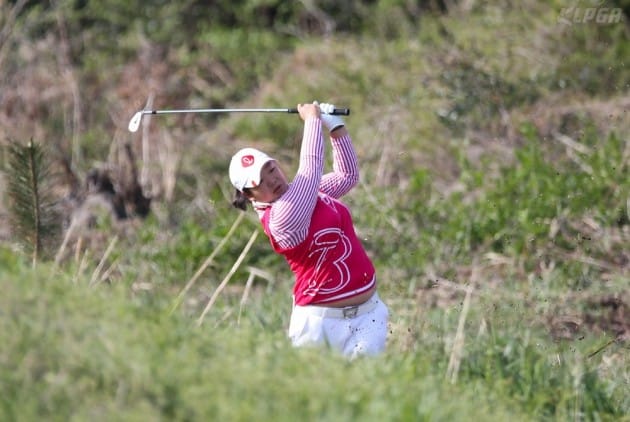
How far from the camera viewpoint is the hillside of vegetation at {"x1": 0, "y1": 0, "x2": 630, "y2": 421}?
13.1 feet

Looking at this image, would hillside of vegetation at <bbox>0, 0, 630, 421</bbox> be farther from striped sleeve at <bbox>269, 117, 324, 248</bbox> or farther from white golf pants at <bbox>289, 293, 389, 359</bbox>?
striped sleeve at <bbox>269, 117, 324, 248</bbox>

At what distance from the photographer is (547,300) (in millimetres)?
8023

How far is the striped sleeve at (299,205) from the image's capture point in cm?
557

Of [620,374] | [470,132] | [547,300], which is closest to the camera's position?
[620,374]

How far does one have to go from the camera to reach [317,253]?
5781mm

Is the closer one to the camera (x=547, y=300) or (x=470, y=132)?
(x=547, y=300)

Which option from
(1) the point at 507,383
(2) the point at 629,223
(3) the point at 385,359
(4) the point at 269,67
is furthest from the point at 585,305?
(4) the point at 269,67

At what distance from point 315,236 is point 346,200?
4.46 metres

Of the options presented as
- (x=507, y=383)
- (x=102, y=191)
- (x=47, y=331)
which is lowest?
(x=102, y=191)

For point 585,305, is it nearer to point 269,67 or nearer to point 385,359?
point 385,359

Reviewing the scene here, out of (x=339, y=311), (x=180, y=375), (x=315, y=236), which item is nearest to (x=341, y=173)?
(x=315, y=236)

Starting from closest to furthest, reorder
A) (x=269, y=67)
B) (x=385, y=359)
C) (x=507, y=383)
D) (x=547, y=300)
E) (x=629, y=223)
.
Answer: (x=385, y=359) → (x=507, y=383) → (x=547, y=300) → (x=629, y=223) → (x=269, y=67)

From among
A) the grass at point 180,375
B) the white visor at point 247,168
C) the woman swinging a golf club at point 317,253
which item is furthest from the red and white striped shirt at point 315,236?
the grass at point 180,375

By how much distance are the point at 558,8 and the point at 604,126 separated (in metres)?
2.66
